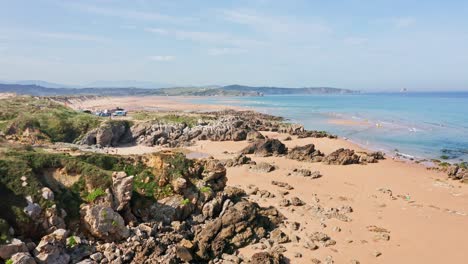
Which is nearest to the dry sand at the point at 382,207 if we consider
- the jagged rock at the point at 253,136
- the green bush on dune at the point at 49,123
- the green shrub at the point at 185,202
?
the green shrub at the point at 185,202

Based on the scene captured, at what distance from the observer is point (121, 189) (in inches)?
648

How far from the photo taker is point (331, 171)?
32719mm

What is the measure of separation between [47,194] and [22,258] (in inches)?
121

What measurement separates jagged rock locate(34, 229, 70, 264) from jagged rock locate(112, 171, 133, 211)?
2604 mm

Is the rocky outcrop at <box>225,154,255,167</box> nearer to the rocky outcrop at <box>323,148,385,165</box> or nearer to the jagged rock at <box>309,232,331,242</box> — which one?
the rocky outcrop at <box>323,148,385,165</box>

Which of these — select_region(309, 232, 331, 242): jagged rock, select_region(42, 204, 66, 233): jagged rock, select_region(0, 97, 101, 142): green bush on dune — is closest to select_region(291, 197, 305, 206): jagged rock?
select_region(309, 232, 331, 242): jagged rock

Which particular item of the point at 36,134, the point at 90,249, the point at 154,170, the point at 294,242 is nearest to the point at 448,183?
the point at 294,242

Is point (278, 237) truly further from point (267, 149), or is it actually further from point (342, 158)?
point (267, 149)

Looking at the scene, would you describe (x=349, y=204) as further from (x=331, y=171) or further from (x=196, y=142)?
(x=196, y=142)

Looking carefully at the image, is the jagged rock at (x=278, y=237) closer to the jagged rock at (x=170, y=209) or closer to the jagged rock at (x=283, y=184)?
the jagged rock at (x=170, y=209)

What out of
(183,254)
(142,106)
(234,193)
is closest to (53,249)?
(183,254)

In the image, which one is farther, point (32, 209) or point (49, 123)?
point (49, 123)

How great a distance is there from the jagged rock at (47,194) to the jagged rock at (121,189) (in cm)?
250

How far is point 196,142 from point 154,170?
27.4 meters
